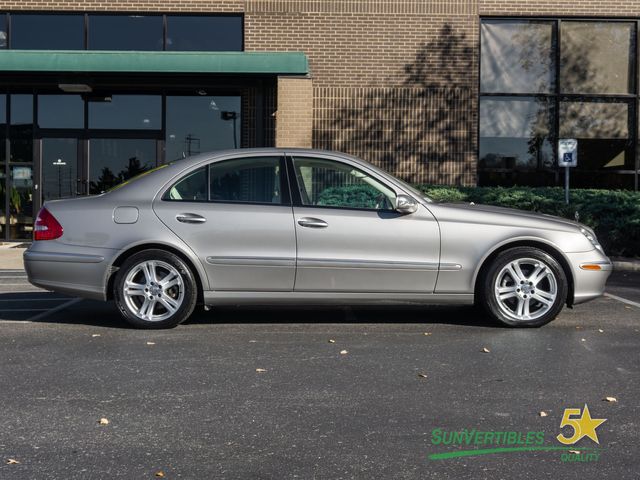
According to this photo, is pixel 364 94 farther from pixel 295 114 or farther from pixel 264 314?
pixel 264 314

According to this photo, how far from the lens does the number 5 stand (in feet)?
13.1

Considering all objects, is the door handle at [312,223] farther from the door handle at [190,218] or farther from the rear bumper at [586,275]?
the rear bumper at [586,275]

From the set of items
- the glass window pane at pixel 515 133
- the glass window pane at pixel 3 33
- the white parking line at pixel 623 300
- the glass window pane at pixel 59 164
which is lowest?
the white parking line at pixel 623 300

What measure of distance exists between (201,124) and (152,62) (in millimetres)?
2159

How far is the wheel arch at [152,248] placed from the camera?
6926mm

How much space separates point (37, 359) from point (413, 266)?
3003 millimetres

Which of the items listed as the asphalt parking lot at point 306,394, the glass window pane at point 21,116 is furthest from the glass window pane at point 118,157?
the asphalt parking lot at point 306,394

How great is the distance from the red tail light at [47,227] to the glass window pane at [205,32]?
1003 centimetres

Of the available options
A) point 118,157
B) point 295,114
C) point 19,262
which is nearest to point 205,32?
point 295,114

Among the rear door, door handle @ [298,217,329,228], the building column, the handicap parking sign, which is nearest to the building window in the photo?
the handicap parking sign

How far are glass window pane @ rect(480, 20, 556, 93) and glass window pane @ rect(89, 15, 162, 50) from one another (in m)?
6.47

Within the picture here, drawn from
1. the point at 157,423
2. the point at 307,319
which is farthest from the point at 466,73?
the point at 157,423

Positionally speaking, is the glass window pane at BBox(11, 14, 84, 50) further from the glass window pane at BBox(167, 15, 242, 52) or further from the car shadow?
the car shadow
